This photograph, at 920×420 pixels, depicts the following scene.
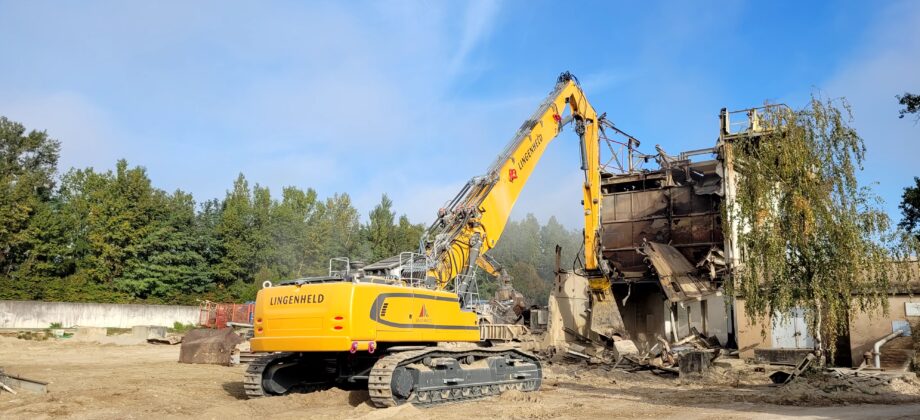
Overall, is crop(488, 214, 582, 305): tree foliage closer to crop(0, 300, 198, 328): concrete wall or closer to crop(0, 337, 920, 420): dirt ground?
crop(0, 300, 198, 328): concrete wall

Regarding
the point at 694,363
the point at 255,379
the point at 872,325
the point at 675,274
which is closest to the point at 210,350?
the point at 255,379

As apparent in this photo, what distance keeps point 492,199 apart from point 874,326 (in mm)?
10160

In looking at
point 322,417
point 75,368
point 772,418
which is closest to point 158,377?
point 75,368

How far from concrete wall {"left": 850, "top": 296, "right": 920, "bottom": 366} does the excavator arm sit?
8542 mm

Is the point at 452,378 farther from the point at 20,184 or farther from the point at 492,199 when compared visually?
the point at 20,184

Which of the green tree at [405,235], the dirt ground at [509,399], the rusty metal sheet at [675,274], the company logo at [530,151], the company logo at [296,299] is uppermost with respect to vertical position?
the green tree at [405,235]

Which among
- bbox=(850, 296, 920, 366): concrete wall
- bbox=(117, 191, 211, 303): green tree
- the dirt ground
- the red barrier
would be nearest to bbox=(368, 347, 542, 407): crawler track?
the dirt ground

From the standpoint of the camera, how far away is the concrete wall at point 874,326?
1648 cm

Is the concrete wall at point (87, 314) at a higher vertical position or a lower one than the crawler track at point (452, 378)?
higher

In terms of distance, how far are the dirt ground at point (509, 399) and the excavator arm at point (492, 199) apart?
8.81ft

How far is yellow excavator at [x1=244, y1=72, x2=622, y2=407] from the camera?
33.3ft

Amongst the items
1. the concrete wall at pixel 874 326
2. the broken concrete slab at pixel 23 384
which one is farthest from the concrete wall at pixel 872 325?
the broken concrete slab at pixel 23 384

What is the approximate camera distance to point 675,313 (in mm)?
21922

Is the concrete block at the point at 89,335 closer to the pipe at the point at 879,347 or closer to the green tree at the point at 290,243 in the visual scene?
the green tree at the point at 290,243
